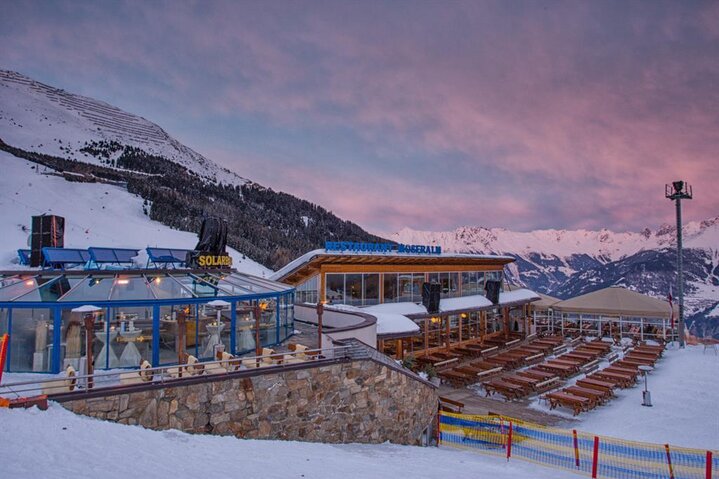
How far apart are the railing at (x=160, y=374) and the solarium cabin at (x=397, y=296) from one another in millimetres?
4430

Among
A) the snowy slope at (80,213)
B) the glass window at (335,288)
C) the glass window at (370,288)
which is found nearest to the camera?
the glass window at (335,288)

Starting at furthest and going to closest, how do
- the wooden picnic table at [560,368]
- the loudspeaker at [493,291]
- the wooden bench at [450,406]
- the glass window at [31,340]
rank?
the loudspeaker at [493,291]
the wooden picnic table at [560,368]
the wooden bench at [450,406]
the glass window at [31,340]

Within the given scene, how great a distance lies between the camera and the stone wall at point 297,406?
9422mm

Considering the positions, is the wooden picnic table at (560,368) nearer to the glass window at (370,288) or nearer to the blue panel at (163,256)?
the glass window at (370,288)

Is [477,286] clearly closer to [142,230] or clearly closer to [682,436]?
[682,436]

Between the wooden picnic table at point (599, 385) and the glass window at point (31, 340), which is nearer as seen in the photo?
the glass window at point (31, 340)

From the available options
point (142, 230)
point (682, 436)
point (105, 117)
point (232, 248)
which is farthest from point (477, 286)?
point (105, 117)

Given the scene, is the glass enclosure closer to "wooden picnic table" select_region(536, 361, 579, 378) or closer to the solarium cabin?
the solarium cabin

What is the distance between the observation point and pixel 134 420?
9180 millimetres

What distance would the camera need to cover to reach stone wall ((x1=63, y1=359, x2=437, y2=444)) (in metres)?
9.42

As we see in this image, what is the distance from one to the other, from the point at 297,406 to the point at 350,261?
13.1 m

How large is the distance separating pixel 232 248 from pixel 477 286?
35745mm

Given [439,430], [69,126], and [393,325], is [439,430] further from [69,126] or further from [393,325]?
[69,126]

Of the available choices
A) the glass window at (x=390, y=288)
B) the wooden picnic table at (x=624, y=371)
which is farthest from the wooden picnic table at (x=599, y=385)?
the glass window at (x=390, y=288)
